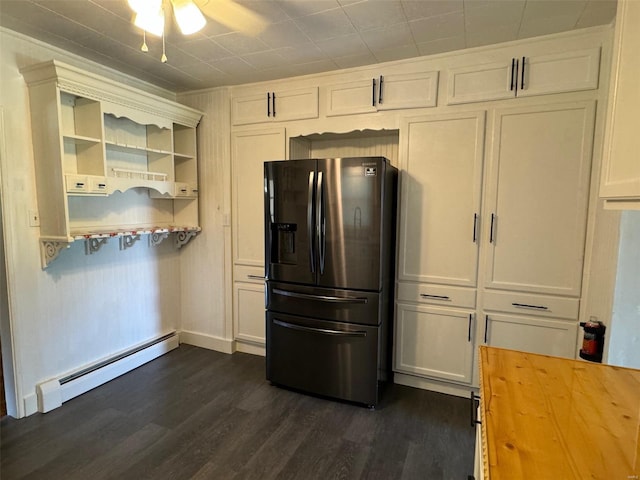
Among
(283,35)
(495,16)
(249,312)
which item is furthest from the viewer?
(249,312)

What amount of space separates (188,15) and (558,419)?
6.85 ft

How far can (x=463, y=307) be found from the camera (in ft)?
8.21

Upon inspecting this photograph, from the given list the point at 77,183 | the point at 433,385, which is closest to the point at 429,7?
the point at 77,183

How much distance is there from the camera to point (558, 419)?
971mm

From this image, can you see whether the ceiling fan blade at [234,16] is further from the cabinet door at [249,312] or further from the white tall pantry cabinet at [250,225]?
the cabinet door at [249,312]

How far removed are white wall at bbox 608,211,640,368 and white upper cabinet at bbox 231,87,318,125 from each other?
86.0 inches

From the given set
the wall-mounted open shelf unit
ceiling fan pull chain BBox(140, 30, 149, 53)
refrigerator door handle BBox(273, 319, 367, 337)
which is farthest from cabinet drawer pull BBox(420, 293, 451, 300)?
ceiling fan pull chain BBox(140, 30, 149, 53)

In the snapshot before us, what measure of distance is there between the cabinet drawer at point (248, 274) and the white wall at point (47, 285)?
2.68 ft

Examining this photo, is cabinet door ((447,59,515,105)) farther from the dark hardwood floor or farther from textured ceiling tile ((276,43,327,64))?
the dark hardwood floor

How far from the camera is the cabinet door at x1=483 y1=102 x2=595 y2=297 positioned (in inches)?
85.4

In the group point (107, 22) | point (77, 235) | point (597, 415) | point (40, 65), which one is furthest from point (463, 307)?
point (40, 65)

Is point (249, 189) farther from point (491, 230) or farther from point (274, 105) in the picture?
point (491, 230)

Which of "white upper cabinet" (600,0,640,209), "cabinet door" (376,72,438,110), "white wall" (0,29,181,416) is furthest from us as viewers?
"cabinet door" (376,72,438,110)

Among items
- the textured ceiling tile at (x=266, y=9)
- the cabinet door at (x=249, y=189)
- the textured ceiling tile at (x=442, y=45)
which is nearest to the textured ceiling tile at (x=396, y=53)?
the textured ceiling tile at (x=442, y=45)
